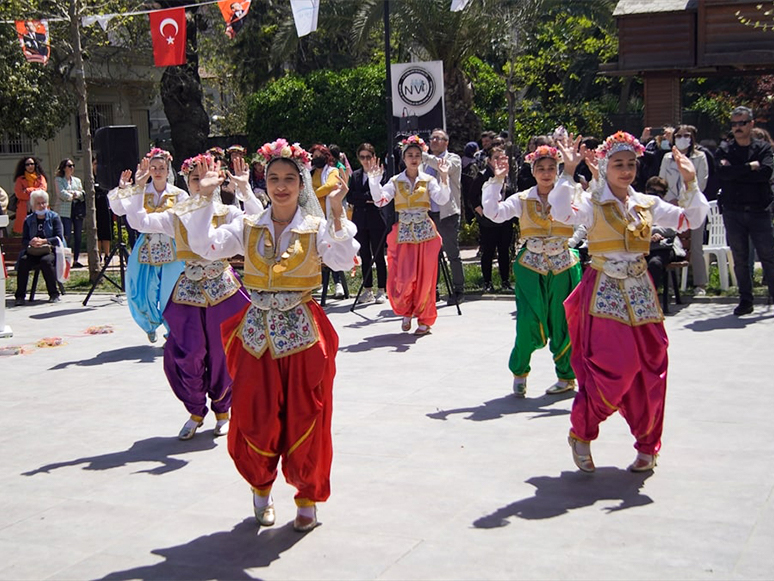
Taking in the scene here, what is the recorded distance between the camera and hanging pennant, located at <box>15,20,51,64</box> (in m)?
15.7

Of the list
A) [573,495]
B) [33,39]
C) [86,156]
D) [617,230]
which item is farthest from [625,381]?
[33,39]

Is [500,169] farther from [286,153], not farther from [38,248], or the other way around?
[38,248]

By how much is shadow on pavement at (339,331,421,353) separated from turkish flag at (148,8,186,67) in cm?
685

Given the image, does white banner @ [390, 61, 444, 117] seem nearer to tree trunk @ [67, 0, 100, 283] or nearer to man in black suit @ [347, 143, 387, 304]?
man in black suit @ [347, 143, 387, 304]

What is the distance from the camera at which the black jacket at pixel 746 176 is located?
1061 cm

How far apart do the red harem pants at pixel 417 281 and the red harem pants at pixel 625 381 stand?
4698mm

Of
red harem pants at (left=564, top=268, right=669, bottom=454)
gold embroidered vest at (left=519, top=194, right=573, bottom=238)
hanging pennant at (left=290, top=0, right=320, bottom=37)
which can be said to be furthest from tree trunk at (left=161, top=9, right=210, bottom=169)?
red harem pants at (left=564, top=268, right=669, bottom=454)

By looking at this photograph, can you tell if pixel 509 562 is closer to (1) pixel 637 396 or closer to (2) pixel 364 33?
(1) pixel 637 396

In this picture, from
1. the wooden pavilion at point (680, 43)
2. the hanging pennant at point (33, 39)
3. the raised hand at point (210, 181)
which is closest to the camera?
the raised hand at point (210, 181)

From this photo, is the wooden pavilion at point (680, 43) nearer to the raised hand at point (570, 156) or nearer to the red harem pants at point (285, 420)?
the raised hand at point (570, 156)

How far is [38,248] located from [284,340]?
32.9 ft

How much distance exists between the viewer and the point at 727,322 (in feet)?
34.6

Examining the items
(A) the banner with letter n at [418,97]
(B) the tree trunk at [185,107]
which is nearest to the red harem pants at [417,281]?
(A) the banner with letter n at [418,97]

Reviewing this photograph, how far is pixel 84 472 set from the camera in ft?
21.2
